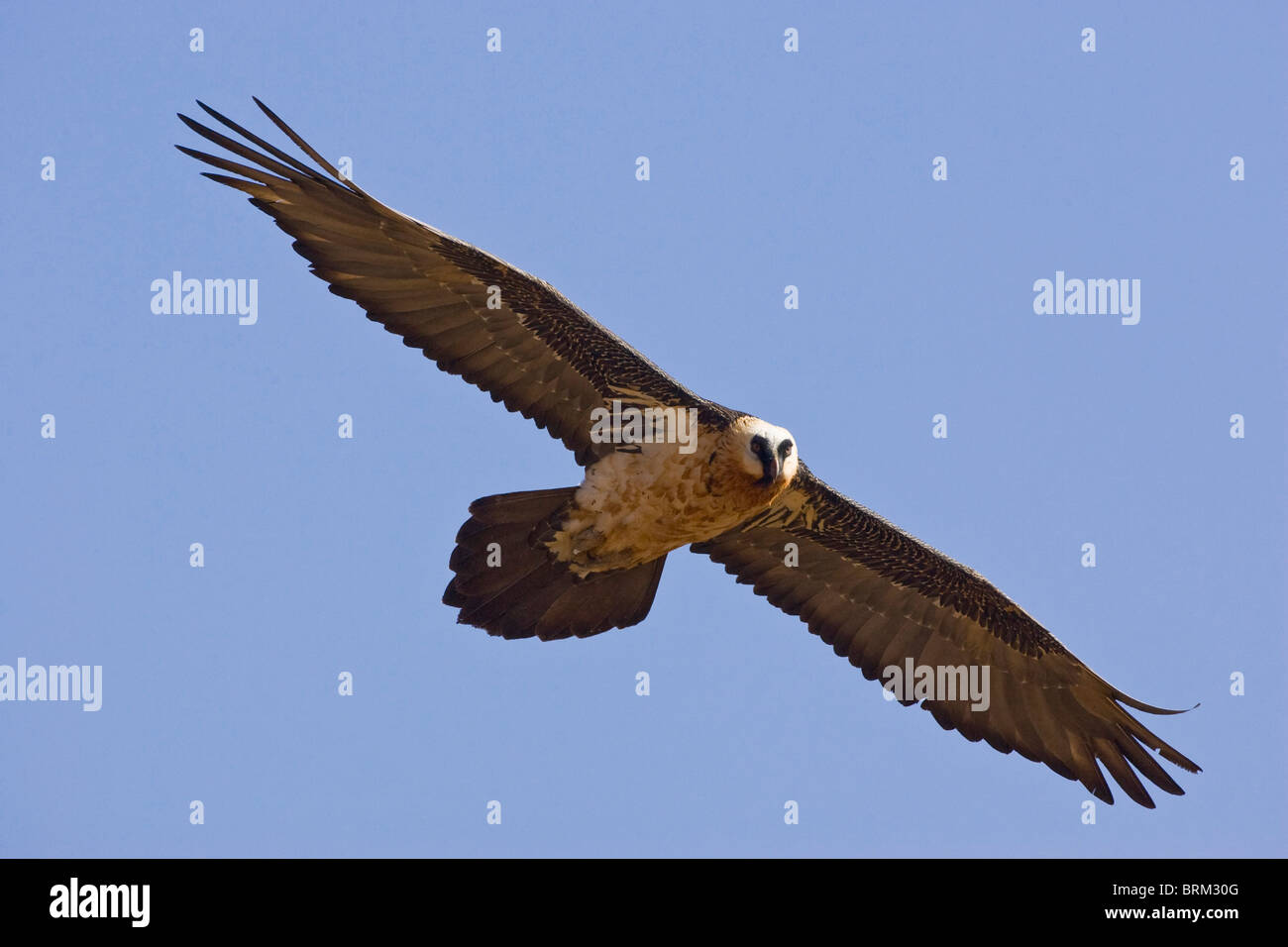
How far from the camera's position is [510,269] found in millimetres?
11477

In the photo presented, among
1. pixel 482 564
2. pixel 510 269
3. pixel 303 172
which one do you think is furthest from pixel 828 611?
pixel 303 172

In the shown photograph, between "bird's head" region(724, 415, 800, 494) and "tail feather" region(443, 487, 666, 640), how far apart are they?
134 centimetres

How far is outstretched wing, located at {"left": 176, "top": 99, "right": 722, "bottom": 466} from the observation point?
11203 mm

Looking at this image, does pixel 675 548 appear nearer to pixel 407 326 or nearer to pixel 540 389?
pixel 540 389

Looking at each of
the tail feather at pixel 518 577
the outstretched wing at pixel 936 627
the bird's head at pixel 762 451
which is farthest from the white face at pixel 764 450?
the tail feather at pixel 518 577

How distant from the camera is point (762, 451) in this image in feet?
37.9

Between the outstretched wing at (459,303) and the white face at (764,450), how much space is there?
14.0 inches

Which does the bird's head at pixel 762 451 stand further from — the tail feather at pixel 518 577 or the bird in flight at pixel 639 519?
the tail feather at pixel 518 577

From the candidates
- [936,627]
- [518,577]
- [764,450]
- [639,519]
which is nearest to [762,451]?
[764,450]

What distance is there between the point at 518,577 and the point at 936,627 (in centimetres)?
381

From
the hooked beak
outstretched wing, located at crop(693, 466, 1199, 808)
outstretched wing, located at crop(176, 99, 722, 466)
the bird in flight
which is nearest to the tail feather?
the bird in flight

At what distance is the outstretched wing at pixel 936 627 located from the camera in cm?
1294

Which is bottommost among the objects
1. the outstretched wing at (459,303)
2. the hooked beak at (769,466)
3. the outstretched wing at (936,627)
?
the outstretched wing at (936,627)
